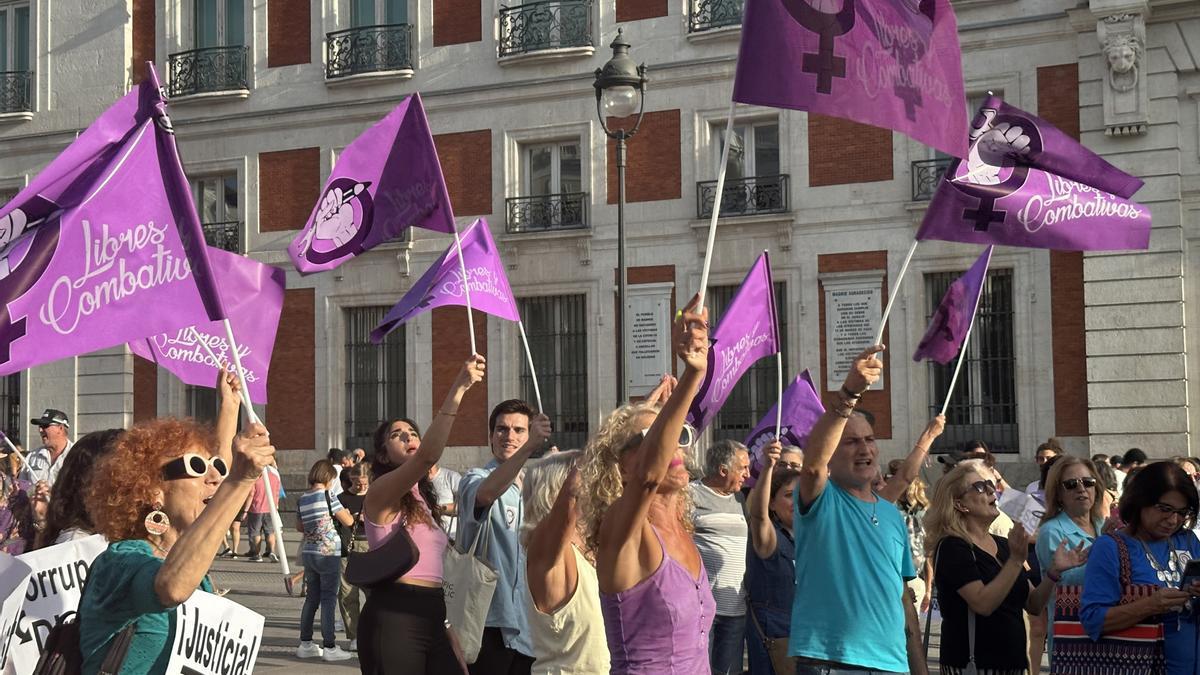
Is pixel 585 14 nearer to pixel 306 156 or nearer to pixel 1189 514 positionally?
pixel 306 156

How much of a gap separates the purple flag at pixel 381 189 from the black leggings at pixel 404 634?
12.5 ft

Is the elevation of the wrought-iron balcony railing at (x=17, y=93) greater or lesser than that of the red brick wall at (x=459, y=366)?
greater

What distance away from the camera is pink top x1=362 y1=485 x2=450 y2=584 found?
21.4ft

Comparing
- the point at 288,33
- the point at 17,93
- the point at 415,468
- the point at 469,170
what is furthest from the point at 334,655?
the point at 17,93

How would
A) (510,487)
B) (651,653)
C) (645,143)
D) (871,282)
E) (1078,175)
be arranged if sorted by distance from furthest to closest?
(645,143) → (871,282) → (1078,175) → (510,487) → (651,653)

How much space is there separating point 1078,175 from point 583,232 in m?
14.5

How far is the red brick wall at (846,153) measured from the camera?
21812 millimetres

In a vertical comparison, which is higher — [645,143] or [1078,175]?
[645,143]

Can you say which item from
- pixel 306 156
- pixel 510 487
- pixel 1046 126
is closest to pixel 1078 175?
pixel 1046 126

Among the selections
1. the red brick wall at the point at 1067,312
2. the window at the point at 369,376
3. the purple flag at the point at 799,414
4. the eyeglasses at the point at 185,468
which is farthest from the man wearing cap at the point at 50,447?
the red brick wall at the point at 1067,312

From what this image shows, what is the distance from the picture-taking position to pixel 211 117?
26109 millimetres

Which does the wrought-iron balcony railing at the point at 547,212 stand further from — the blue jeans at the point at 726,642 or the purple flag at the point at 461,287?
the blue jeans at the point at 726,642

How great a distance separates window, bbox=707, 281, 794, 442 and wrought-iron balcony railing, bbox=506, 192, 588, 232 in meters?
2.46

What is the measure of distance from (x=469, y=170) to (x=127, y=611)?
20590 millimetres
